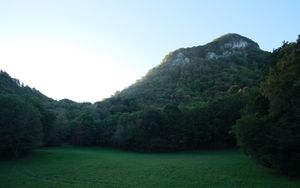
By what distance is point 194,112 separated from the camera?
3339 inches

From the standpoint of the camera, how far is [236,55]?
551 feet

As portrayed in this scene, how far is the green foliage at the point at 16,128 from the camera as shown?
64125 mm

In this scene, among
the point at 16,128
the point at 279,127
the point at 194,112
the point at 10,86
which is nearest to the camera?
the point at 279,127

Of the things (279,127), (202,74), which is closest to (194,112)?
(279,127)

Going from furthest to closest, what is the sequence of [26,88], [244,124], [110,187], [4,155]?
[26,88] → [4,155] → [244,124] → [110,187]

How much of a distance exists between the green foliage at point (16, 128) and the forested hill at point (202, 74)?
191 ft

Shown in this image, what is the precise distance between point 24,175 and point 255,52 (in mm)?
143251

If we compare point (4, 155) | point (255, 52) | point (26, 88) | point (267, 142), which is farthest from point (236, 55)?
point (267, 142)

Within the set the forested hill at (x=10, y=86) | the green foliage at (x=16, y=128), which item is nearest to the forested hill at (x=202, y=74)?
the forested hill at (x=10, y=86)

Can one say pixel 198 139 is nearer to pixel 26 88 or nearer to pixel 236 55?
pixel 26 88

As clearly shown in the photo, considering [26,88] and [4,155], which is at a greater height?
[26,88]

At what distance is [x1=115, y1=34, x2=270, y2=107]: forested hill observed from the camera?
5049 inches

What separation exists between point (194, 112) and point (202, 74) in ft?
206

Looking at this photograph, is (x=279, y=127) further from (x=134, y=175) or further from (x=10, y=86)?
(x=10, y=86)
